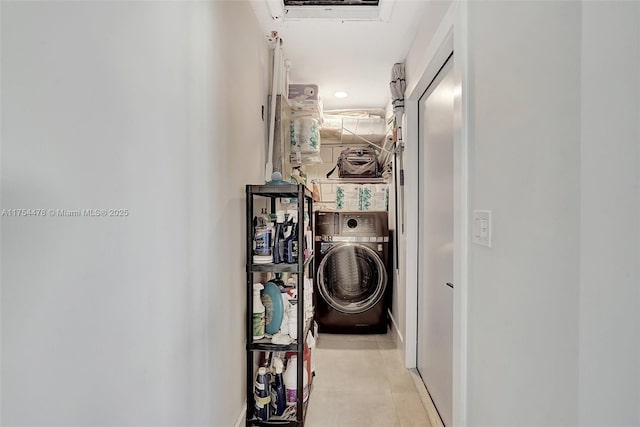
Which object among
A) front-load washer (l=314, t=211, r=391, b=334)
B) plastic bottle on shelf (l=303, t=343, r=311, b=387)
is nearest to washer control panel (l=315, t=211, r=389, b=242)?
front-load washer (l=314, t=211, r=391, b=334)

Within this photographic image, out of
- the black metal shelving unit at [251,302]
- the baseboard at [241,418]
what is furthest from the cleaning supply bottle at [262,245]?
the baseboard at [241,418]

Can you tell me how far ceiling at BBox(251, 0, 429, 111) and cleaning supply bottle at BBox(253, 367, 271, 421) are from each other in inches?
84.8

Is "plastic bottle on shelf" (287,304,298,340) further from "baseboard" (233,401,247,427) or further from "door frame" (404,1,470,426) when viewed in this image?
"door frame" (404,1,470,426)

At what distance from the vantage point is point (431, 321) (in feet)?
7.18

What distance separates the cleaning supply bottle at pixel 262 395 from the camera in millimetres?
1833
